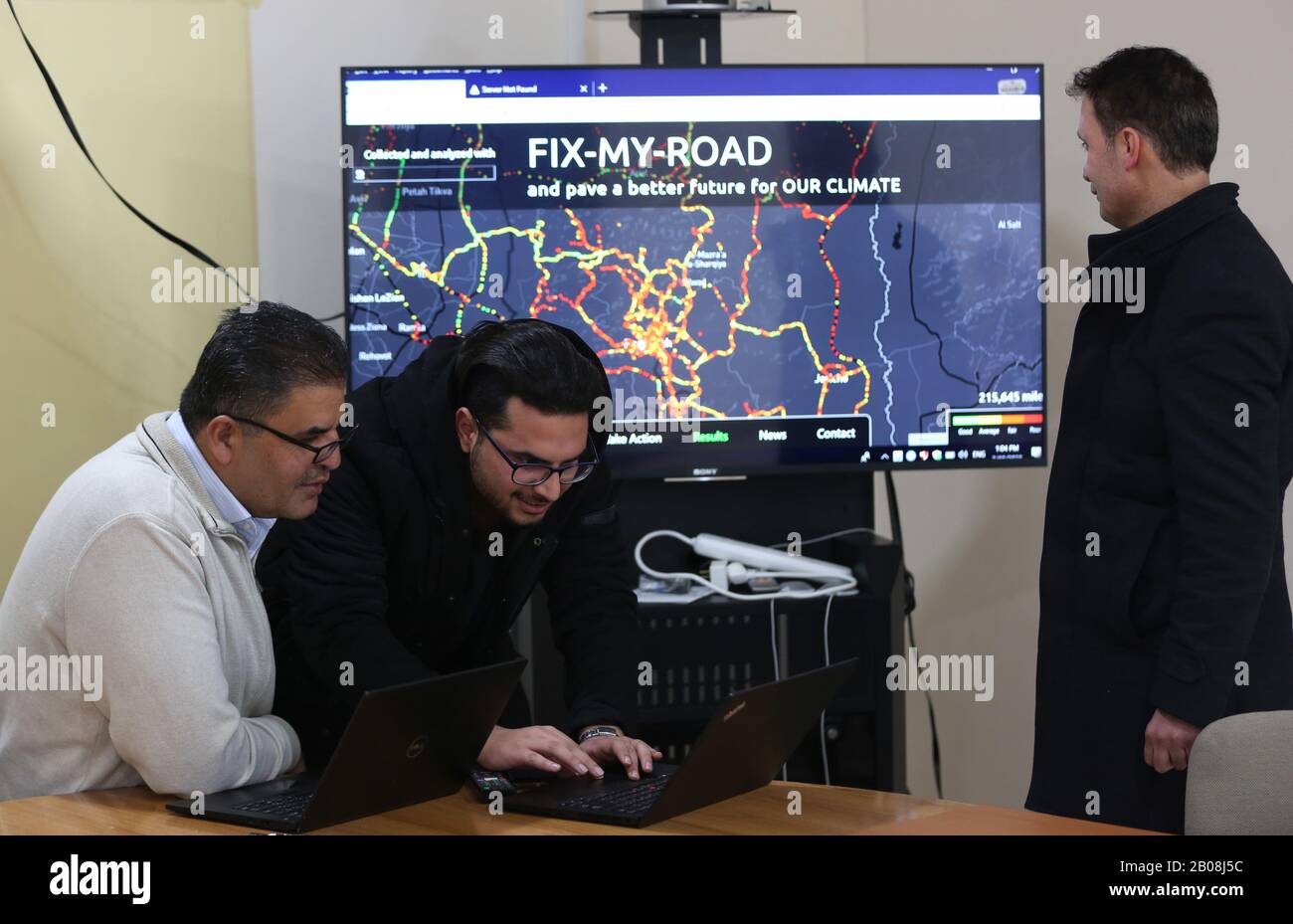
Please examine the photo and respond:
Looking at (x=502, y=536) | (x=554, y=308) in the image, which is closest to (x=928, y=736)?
(x=554, y=308)

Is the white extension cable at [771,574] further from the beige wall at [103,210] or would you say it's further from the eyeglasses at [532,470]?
the beige wall at [103,210]

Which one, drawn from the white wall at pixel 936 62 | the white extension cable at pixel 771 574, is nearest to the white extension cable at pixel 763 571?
the white extension cable at pixel 771 574

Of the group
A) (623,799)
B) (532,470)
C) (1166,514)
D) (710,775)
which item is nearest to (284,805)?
(623,799)

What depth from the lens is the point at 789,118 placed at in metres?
3.28

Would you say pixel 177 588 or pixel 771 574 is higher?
pixel 177 588

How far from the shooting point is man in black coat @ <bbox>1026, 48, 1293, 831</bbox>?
236 cm

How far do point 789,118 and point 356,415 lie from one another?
53.8 inches

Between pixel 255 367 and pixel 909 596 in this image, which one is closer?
pixel 255 367

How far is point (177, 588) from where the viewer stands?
1943 mm

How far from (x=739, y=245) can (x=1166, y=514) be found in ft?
3.95

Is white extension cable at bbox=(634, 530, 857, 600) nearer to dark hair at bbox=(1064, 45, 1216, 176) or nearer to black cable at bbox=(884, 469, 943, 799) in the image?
black cable at bbox=(884, 469, 943, 799)

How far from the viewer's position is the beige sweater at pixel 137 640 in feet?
6.25

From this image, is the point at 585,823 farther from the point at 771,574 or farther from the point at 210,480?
the point at 771,574
